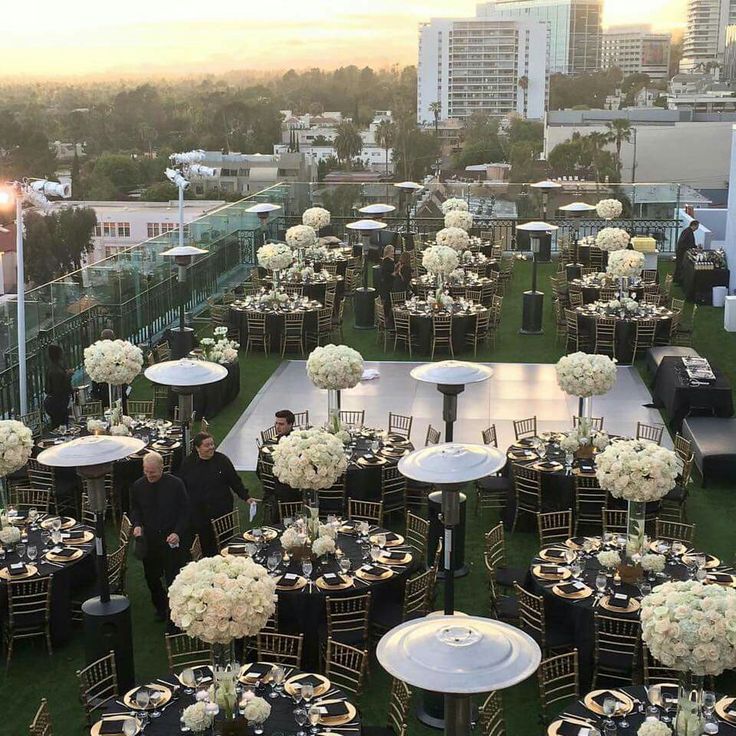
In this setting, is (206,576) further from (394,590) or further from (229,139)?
(229,139)

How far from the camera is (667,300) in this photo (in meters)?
25.8

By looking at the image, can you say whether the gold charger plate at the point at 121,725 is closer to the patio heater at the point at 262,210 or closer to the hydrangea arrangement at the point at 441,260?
the hydrangea arrangement at the point at 441,260

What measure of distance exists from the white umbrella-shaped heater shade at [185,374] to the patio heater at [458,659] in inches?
299

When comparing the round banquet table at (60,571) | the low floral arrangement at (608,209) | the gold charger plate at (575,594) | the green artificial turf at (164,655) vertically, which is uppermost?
the low floral arrangement at (608,209)

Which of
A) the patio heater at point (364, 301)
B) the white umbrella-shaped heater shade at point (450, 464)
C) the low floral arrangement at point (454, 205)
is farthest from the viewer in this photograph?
the low floral arrangement at point (454, 205)

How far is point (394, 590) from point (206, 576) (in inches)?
143

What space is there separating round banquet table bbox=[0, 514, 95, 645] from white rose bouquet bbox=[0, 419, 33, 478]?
92cm

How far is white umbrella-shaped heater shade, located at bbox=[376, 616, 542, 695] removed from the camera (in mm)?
6199

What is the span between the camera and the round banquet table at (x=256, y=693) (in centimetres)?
809

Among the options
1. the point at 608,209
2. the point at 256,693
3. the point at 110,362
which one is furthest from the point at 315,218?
the point at 256,693

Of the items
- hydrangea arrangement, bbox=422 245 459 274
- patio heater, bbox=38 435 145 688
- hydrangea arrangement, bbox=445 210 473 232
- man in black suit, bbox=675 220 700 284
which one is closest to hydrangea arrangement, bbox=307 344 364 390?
patio heater, bbox=38 435 145 688

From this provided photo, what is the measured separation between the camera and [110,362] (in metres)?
15.3

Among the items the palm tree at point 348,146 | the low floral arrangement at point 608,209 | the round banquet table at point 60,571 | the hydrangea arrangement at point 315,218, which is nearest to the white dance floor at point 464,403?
the round banquet table at point 60,571

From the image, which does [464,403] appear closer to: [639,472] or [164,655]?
[639,472]
